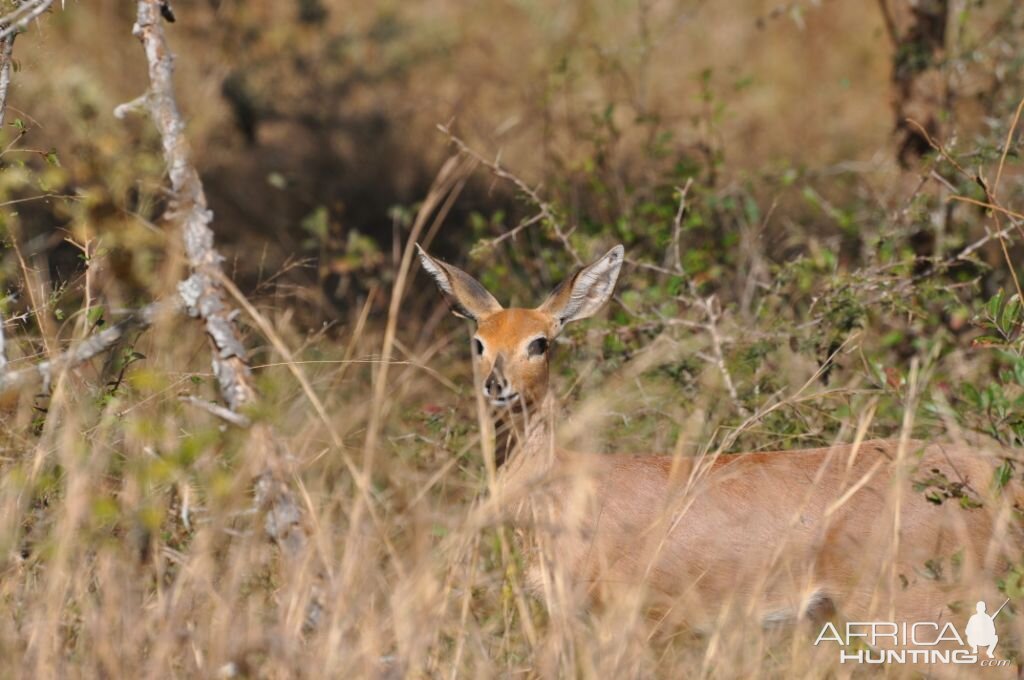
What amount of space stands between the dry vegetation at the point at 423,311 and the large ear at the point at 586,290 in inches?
10.4

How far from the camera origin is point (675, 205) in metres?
6.59

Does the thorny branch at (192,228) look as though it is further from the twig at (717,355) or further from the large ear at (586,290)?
the twig at (717,355)

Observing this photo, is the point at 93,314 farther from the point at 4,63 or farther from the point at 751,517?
the point at 751,517

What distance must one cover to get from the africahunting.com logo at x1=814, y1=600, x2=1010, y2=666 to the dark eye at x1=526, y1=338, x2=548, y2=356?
1.43 m

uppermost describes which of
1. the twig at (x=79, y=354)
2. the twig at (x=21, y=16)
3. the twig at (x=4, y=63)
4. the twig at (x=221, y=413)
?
the twig at (x=21, y=16)

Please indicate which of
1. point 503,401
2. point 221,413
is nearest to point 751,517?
point 503,401

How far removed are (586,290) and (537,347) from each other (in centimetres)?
46

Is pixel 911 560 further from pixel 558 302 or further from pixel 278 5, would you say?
pixel 278 5

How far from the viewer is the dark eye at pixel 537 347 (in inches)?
184

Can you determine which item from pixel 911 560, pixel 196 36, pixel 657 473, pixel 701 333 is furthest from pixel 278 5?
pixel 911 560

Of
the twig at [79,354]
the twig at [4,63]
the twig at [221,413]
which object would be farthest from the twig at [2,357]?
the twig at [4,63]

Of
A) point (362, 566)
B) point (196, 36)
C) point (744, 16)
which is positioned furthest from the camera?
point (744, 16)

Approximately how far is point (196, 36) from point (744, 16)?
6.03 meters

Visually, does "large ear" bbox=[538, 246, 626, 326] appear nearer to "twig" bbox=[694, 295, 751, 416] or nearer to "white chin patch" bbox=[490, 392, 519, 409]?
"twig" bbox=[694, 295, 751, 416]
